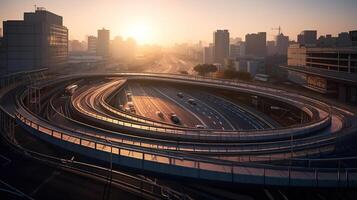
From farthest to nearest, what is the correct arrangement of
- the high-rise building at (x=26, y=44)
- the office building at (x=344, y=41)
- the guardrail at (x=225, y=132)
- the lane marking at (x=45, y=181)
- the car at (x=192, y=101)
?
the high-rise building at (x=26, y=44), the office building at (x=344, y=41), the car at (x=192, y=101), the guardrail at (x=225, y=132), the lane marking at (x=45, y=181)

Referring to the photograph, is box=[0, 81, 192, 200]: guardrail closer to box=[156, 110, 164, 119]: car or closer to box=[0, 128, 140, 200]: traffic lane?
box=[0, 128, 140, 200]: traffic lane

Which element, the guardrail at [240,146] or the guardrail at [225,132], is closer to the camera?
the guardrail at [240,146]

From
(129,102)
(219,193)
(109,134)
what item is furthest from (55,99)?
(219,193)

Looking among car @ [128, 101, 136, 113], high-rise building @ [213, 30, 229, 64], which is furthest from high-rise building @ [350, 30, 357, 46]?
high-rise building @ [213, 30, 229, 64]

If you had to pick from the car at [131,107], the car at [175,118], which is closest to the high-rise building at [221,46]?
the car at [131,107]

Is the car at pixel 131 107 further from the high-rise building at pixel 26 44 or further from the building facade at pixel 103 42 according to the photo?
the building facade at pixel 103 42

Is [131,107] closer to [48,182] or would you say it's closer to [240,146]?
[240,146]

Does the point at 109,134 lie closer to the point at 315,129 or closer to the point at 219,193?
the point at 219,193

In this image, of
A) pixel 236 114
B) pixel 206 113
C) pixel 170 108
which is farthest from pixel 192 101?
pixel 236 114
